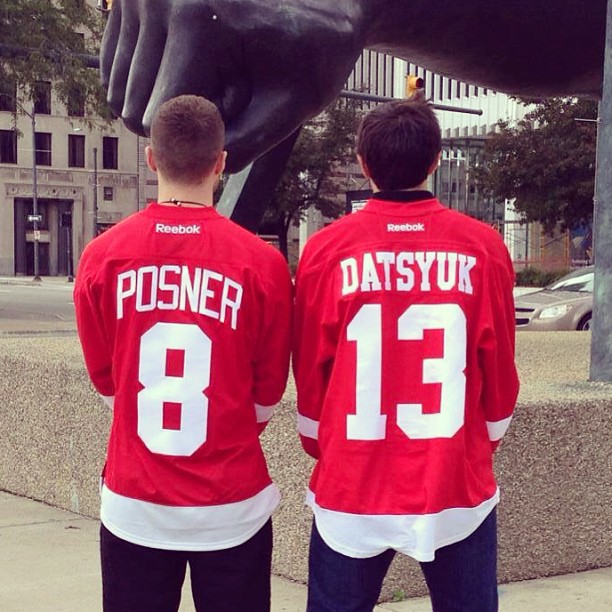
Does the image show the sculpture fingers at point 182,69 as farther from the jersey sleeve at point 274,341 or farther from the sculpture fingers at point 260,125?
the jersey sleeve at point 274,341

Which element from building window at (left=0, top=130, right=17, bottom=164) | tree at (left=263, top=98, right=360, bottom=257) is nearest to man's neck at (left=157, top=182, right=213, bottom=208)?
tree at (left=263, top=98, right=360, bottom=257)

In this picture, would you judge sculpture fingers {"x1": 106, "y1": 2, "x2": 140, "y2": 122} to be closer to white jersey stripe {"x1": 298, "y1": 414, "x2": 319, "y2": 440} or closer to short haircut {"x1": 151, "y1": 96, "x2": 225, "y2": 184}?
short haircut {"x1": 151, "y1": 96, "x2": 225, "y2": 184}

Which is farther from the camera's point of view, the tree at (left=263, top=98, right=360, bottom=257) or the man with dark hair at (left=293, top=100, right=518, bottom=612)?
the tree at (left=263, top=98, right=360, bottom=257)

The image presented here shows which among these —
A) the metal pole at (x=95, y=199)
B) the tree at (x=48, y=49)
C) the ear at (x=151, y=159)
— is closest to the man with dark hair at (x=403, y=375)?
the ear at (x=151, y=159)

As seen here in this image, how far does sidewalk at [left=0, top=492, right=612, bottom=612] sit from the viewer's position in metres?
4.06

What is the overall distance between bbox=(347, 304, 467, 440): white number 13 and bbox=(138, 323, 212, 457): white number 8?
1.08ft

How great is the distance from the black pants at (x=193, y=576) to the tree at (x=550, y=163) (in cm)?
2719

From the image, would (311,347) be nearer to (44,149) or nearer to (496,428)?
(496,428)

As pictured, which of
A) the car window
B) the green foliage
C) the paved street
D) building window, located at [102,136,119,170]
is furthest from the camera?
building window, located at [102,136,119,170]

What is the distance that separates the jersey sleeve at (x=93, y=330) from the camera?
2535mm

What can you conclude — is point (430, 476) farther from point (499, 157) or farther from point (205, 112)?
point (499, 157)

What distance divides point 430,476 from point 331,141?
1371 inches

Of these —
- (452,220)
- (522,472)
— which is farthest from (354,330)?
(522,472)

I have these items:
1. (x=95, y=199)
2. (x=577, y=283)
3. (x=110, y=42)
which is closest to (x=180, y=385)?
(x=110, y=42)
